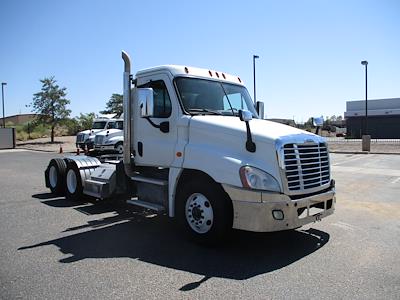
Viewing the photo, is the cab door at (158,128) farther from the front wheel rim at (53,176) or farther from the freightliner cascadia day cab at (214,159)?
the front wheel rim at (53,176)

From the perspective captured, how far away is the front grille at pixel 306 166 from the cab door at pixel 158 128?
1.93m

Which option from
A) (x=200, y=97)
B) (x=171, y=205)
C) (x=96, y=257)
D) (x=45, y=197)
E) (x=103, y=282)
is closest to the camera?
(x=103, y=282)

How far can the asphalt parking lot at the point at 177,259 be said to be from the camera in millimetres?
4297

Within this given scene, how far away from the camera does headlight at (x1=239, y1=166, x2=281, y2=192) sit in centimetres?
524

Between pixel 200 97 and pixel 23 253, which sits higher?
pixel 200 97

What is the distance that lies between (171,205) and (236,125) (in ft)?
5.30

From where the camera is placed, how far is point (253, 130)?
5.70 meters

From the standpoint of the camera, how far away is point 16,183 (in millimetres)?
12812

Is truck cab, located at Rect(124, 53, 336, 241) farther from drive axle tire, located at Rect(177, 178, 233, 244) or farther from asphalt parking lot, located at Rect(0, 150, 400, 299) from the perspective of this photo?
asphalt parking lot, located at Rect(0, 150, 400, 299)

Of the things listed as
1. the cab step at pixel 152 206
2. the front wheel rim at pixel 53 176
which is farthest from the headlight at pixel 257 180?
the front wheel rim at pixel 53 176

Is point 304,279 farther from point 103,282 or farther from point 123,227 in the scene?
point 123,227

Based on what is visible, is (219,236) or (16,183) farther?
(16,183)

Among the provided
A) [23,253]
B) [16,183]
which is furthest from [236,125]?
[16,183]

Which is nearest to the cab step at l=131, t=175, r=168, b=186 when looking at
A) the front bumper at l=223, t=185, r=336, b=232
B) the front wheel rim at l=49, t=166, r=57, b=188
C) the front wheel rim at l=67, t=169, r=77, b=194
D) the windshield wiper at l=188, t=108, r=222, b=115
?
the windshield wiper at l=188, t=108, r=222, b=115
